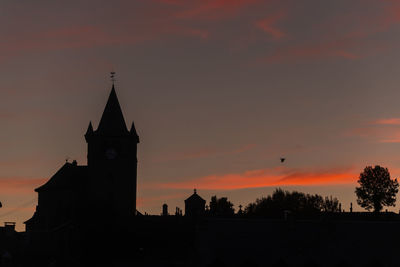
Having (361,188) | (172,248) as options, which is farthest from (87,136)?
(361,188)

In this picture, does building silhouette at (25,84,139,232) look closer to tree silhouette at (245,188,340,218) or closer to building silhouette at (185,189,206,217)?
building silhouette at (185,189,206,217)

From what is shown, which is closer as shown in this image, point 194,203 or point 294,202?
point 194,203

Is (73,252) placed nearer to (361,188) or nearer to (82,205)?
(82,205)

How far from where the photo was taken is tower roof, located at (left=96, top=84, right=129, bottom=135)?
109 metres

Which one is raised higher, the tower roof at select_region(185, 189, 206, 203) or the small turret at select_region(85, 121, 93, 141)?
the small turret at select_region(85, 121, 93, 141)

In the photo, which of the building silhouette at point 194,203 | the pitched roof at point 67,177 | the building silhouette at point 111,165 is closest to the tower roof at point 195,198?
the building silhouette at point 194,203

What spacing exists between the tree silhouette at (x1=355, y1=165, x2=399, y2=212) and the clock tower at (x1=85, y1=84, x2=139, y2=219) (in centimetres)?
6428

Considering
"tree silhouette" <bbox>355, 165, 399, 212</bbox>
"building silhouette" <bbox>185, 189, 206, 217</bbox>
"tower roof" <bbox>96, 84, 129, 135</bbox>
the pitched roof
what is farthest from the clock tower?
"tree silhouette" <bbox>355, 165, 399, 212</bbox>

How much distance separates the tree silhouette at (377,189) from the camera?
160m

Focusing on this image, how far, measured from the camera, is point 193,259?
282 ft

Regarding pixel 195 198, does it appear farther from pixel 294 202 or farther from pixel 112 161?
pixel 294 202

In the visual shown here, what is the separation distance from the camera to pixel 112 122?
10962cm

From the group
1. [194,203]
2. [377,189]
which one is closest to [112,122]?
[194,203]

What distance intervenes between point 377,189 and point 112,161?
224 feet
